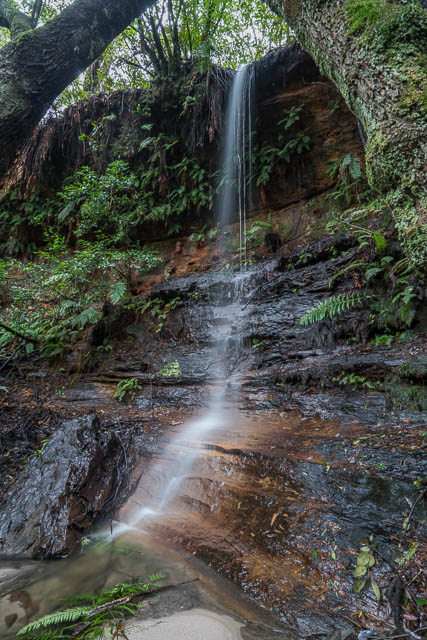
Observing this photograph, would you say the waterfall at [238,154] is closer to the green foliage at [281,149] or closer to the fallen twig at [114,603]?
the green foliage at [281,149]

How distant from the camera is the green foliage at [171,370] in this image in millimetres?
5000

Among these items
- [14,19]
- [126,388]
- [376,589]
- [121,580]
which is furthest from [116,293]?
[376,589]

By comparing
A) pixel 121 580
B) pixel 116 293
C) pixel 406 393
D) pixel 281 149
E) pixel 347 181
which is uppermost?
pixel 281 149

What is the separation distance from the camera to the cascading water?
101 inches

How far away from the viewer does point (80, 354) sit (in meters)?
6.20

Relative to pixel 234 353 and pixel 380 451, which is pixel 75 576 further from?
pixel 234 353

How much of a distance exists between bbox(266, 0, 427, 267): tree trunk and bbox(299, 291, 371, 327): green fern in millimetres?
1381

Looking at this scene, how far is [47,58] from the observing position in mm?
2262

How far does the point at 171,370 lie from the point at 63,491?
2.77 meters

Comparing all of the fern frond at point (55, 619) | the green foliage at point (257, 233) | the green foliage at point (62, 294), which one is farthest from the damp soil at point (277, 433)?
the green foliage at point (257, 233)

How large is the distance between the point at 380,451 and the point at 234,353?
299cm

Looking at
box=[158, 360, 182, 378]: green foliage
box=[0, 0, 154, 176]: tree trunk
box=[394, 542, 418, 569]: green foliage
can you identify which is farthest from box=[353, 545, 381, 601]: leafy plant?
box=[158, 360, 182, 378]: green foliage

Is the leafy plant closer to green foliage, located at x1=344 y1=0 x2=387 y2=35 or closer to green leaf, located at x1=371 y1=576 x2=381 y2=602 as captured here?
green leaf, located at x1=371 y1=576 x2=381 y2=602

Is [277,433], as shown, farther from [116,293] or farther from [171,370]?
[116,293]
